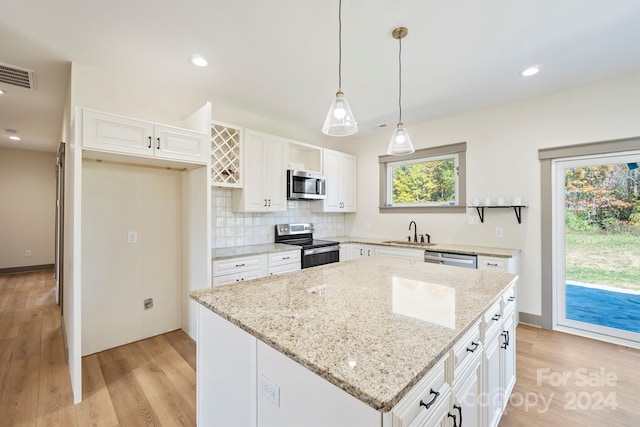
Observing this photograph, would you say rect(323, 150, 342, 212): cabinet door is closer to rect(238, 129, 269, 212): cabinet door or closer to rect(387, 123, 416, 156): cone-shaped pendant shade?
rect(238, 129, 269, 212): cabinet door

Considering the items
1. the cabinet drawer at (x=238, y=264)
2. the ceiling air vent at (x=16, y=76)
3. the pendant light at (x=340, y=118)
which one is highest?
the ceiling air vent at (x=16, y=76)

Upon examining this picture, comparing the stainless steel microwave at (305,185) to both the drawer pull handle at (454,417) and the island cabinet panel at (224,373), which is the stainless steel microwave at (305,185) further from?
the drawer pull handle at (454,417)

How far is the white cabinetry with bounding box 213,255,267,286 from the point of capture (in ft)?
8.87

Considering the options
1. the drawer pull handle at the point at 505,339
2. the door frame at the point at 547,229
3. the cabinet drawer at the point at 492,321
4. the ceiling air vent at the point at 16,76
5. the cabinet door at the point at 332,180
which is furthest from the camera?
the cabinet door at the point at 332,180

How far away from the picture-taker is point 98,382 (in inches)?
84.2

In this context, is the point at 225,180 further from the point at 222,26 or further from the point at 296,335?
the point at 296,335

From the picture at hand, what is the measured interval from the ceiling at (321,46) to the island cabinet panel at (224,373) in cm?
189

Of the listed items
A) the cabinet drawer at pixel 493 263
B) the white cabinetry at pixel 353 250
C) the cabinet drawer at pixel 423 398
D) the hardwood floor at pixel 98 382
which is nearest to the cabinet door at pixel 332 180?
the white cabinetry at pixel 353 250

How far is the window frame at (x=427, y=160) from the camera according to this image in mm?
3674

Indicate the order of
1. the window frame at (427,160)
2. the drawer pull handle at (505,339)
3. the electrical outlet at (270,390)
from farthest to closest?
the window frame at (427,160) → the drawer pull handle at (505,339) → the electrical outlet at (270,390)

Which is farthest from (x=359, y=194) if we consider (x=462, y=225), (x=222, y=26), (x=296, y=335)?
(x=296, y=335)

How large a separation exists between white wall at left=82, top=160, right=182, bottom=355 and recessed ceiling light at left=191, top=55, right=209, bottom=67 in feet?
3.92

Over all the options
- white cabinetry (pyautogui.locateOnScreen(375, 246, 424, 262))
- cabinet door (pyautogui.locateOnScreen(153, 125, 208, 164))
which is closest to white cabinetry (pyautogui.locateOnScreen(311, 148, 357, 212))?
white cabinetry (pyautogui.locateOnScreen(375, 246, 424, 262))

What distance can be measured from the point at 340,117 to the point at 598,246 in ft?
10.5
